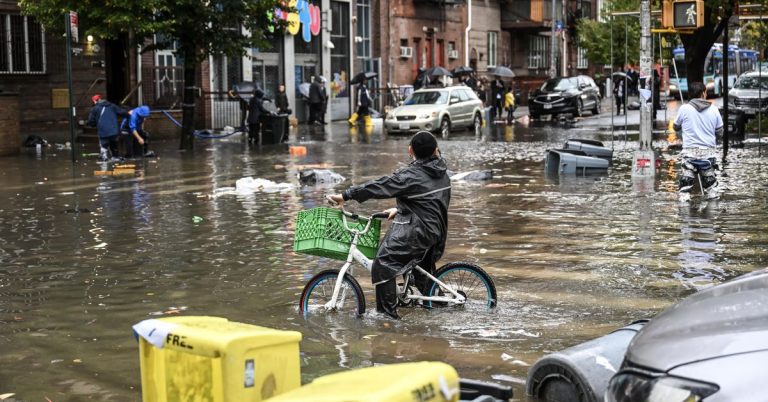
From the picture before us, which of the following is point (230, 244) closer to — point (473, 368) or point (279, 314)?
point (279, 314)

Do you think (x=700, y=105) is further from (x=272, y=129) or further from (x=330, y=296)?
(x=272, y=129)

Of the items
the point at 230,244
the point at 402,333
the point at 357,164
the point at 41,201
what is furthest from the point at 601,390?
the point at 357,164

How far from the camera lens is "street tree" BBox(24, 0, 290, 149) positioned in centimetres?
2664

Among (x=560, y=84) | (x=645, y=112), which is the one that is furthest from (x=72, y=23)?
(x=560, y=84)

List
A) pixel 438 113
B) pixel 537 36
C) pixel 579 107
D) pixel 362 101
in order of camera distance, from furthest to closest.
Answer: pixel 537 36 → pixel 579 107 → pixel 362 101 → pixel 438 113

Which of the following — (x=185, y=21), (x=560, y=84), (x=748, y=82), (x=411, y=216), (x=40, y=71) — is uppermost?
(x=185, y=21)

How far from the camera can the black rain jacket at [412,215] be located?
8.41 metres

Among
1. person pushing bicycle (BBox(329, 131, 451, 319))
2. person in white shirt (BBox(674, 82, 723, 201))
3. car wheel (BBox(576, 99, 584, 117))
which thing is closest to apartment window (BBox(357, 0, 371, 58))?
car wheel (BBox(576, 99, 584, 117))

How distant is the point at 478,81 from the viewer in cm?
5278

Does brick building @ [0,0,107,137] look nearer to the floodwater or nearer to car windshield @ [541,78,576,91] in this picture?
the floodwater

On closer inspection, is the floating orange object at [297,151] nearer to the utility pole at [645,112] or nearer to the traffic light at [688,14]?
the utility pole at [645,112]

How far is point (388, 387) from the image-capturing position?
360cm

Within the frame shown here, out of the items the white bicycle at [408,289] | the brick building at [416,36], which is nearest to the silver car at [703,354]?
the white bicycle at [408,289]

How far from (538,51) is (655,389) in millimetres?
67733
